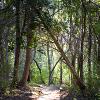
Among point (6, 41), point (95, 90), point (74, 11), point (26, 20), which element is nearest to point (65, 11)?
point (74, 11)

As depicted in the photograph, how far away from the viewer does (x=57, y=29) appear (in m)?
15.5

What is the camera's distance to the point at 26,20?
51.3 feet

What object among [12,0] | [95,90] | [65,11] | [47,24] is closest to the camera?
[95,90]

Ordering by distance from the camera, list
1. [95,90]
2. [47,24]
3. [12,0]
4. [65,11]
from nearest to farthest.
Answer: [95,90], [47,24], [12,0], [65,11]

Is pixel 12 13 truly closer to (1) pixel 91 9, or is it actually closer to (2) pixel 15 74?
(2) pixel 15 74

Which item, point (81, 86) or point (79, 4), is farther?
point (79, 4)

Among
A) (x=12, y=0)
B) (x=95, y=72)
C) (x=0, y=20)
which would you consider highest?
(x=12, y=0)

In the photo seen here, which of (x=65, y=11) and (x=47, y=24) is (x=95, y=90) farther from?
(x=65, y=11)

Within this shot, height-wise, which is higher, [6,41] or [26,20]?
[26,20]

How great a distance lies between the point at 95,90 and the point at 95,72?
1042 millimetres

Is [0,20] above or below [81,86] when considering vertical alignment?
above

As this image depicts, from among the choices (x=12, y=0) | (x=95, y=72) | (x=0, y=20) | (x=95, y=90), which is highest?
(x=12, y=0)

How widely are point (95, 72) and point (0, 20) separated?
5871 millimetres

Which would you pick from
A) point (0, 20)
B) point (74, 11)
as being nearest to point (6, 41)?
point (0, 20)
